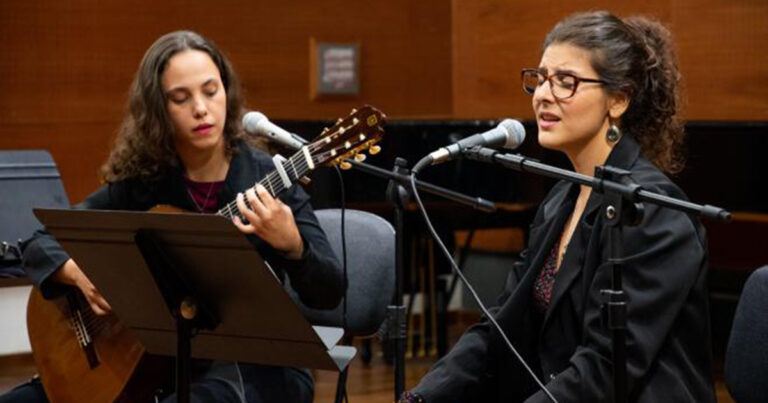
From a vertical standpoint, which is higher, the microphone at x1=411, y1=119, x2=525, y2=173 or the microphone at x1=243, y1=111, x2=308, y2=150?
the microphone at x1=411, y1=119, x2=525, y2=173

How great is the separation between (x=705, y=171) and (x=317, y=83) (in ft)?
9.86

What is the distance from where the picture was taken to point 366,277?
10.6 feet

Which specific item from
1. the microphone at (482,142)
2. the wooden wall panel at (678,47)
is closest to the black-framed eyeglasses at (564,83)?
the microphone at (482,142)

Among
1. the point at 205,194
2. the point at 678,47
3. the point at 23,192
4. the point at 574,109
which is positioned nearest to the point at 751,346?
the point at 574,109

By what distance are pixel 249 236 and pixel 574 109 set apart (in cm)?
95

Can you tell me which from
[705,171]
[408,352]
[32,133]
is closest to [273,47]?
[32,133]

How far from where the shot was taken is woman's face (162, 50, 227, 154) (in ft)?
10.4

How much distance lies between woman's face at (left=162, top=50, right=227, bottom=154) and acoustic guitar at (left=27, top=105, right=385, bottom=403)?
0.91 ft

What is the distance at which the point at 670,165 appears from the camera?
2730 mm

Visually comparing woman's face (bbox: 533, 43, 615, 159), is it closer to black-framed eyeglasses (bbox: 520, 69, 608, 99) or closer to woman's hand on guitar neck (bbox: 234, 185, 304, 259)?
black-framed eyeglasses (bbox: 520, 69, 608, 99)

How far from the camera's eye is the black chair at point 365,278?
3.21 m

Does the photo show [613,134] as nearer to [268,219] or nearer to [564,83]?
[564,83]

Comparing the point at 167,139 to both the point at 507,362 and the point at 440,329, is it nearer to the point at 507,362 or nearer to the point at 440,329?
the point at 507,362

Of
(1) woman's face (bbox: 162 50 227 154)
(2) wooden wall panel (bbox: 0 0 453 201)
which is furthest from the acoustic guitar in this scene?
(2) wooden wall panel (bbox: 0 0 453 201)
